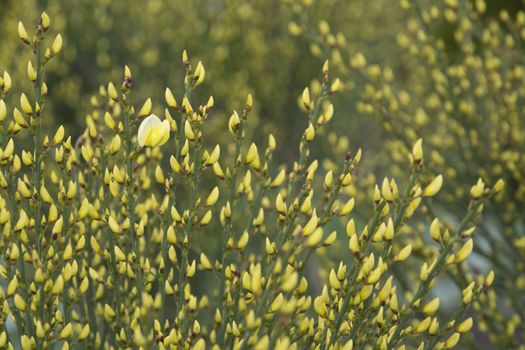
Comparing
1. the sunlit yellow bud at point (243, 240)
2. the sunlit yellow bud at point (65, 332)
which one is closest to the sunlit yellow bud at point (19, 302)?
the sunlit yellow bud at point (65, 332)

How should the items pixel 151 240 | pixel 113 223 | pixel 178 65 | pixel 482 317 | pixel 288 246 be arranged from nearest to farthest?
pixel 288 246 < pixel 113 223 < pixel 151 240 < pixel 482 317 < pixel 178 65

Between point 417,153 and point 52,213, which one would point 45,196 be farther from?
point 417,153

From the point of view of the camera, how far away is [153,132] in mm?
1569

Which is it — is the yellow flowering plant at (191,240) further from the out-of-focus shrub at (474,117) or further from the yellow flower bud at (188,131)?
the out-of-focus shrub at (474,117)

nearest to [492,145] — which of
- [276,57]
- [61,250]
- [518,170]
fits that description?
[518,170]

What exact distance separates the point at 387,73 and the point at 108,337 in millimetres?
1621

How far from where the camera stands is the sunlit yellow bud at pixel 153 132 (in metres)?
1.55

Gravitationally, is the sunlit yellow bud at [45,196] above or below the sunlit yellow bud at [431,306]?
above

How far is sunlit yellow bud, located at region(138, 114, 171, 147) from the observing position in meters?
1.55

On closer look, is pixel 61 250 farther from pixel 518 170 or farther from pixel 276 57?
pixel 276 57

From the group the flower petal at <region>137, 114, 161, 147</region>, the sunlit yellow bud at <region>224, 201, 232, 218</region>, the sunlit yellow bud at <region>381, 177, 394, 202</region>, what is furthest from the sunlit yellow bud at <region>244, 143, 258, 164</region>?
the sunlit yellow bud at <region>381, 177, 394, 202</region>

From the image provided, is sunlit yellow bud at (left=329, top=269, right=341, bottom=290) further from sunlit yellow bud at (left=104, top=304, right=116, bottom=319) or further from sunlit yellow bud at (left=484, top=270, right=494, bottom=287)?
sunlit yellow bud at (left=104, top=304, right=116, bottom=319)

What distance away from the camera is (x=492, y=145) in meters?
2.93

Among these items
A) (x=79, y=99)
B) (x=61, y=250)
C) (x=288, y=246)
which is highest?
(x=288, y=246)
